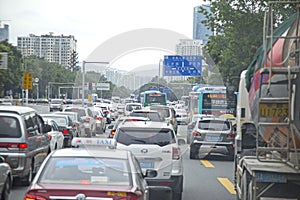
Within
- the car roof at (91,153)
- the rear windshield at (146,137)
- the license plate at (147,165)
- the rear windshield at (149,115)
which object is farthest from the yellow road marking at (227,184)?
the rear windshield at (149,115)

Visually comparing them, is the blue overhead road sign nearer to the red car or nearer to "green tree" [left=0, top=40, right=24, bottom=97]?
"green tree" [left=0, top=40, right=24, bottom=97]

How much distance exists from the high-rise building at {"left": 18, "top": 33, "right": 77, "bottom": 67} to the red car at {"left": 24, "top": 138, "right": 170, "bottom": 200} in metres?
Answer: 105

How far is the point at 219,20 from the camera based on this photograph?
34.7 metres

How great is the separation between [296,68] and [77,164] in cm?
322

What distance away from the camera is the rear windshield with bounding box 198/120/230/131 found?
22344 millimetres

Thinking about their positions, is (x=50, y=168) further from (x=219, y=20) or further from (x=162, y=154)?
(x=219, y=20)

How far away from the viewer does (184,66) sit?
54156 millimetres

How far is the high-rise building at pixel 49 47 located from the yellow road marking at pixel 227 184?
9744 cm

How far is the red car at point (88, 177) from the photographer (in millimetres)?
7121

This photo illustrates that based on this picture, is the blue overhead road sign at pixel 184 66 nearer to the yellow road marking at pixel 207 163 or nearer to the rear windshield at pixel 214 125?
the rear windshield at pixel 214 125

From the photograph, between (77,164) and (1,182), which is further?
(1,182)

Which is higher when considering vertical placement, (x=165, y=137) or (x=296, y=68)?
(x=296, y=68)

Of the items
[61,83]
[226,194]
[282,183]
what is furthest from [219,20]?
[61,83]

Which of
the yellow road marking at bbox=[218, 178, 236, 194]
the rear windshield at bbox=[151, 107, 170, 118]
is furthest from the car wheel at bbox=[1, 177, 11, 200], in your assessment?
the rear windshield at bbox=[151, 107, 170, 118]
